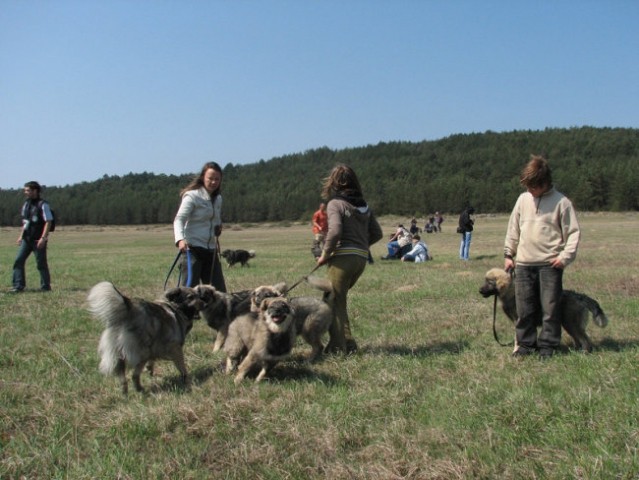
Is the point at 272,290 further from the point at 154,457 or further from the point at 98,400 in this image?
the point at 154,457

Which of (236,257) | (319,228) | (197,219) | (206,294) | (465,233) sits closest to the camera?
(206,294)

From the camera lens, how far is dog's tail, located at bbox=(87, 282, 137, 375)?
4672 millimetres

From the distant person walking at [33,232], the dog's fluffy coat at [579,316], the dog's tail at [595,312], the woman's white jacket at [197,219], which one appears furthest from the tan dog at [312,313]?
the distant person walking at [33,232]

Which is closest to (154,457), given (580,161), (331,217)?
(331,217)

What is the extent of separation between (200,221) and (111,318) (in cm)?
266

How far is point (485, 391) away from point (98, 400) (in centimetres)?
364

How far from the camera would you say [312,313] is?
656 cm

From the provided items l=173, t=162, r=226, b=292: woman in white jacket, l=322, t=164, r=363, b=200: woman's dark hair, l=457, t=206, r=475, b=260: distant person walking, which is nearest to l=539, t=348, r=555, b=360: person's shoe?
l=322, t=164, r=363, b=200: woman's dark hair

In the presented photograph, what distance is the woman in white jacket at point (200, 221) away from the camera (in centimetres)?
702

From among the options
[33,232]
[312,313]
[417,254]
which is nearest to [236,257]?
[417,254]

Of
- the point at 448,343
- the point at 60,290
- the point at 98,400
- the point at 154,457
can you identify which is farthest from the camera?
the point at 60,290

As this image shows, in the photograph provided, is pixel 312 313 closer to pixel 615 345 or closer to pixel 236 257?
pixel 615 345

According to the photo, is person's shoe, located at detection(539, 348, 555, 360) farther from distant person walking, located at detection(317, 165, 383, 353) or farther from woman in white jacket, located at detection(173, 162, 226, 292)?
woman in white jacket, located at detection(173, 162, 226, 292)

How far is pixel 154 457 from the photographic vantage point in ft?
12.0
